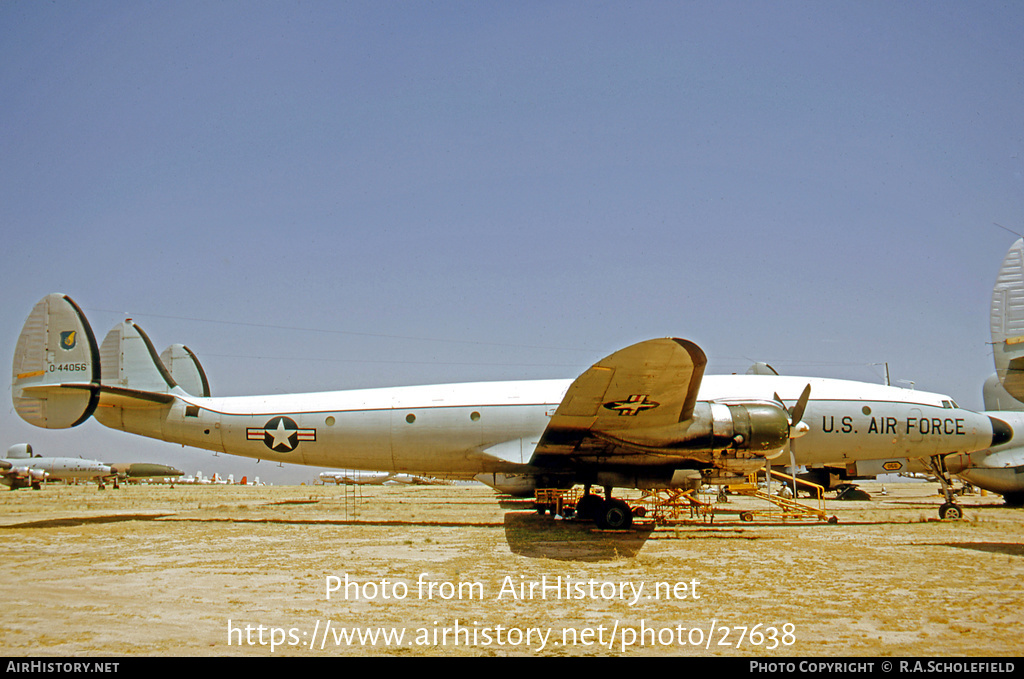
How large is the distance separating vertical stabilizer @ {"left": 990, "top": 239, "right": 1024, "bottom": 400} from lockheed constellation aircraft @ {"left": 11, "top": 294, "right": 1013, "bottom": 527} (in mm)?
3986

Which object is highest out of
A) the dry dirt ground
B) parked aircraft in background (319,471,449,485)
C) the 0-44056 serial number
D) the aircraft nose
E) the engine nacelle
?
the 0-44056 serial number

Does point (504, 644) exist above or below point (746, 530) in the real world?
above

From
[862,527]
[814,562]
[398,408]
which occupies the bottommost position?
[862,527]

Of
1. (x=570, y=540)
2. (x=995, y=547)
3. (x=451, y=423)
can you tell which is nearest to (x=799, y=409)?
(x=995, y=547)

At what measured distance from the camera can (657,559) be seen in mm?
10750

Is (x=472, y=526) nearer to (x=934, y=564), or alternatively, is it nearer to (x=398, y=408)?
(x=398, y=408)

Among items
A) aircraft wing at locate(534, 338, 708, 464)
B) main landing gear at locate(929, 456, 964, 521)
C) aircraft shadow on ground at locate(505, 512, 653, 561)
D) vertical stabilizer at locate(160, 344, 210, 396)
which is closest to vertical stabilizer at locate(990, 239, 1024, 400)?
aircraft wing at locate(534, 338, 708, 464)

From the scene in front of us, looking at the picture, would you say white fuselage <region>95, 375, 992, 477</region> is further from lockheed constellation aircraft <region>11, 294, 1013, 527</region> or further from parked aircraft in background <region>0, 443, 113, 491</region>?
parked aircraft in background <region>0, 443, 113, 491</region>

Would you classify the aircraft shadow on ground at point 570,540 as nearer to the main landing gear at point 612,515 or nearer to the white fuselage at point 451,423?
the main landing gear at point 612,515

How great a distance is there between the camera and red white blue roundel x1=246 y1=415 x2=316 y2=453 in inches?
667
